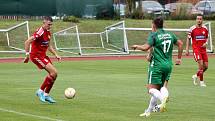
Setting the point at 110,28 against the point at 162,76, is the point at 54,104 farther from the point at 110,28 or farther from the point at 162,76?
the point at 110,28

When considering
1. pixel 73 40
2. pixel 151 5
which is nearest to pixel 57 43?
pixel 73 40

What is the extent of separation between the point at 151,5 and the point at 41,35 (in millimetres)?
44210

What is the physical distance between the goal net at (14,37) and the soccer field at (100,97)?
38.3 ft

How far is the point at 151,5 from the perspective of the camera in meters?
60.1

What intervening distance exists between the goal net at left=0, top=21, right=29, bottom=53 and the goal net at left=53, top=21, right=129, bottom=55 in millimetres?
1989

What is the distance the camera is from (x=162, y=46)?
13.8 metres

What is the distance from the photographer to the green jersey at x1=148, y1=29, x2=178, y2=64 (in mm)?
13664

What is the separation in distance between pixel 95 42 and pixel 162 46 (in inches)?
1181

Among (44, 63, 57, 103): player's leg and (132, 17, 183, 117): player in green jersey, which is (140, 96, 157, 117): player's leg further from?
(44, 63, 57, 103): player's leg

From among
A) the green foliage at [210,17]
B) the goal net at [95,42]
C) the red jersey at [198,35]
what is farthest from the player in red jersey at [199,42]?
the green foliage at [210,17]

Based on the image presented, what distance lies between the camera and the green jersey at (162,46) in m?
13.7

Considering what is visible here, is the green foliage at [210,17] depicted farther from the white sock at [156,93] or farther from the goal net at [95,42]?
the white sock at [156,93]

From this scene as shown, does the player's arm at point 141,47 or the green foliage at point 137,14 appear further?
the green foliage at point 137,14

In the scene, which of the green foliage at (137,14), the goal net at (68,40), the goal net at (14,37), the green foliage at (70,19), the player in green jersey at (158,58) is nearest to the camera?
the player in green jersey at (158,58)
